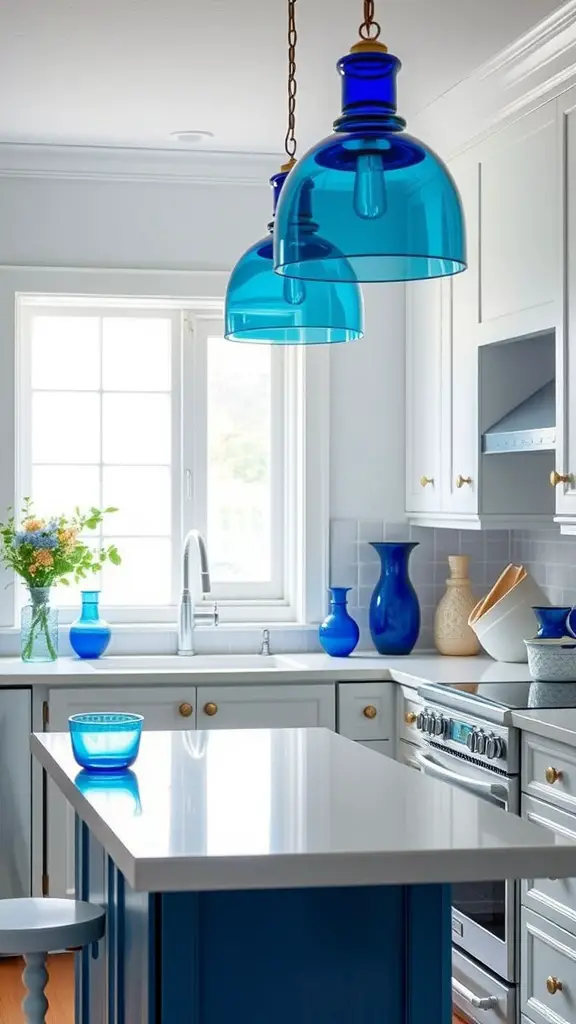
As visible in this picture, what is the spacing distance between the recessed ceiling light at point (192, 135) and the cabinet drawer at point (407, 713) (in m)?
1.97

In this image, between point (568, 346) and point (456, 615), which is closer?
point (568, 346)

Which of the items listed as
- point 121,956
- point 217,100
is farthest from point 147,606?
point 121,956

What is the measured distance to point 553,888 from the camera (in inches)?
129

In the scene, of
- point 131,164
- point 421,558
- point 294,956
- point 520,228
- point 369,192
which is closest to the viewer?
point 369,192

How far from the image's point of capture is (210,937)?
2.19 meters

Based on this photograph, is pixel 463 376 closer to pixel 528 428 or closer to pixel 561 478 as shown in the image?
pixel 528 428

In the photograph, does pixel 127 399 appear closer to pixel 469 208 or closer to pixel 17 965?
pixel 469 208

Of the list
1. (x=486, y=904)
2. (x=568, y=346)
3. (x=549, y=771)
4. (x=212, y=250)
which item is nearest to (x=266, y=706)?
(x=486, y=904)

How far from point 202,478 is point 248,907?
10.3ft

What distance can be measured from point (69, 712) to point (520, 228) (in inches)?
81.1

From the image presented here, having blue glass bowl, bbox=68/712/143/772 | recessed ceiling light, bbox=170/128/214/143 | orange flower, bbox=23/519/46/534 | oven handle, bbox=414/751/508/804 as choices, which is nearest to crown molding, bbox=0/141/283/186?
recessed ceiling light, bbox=170/128/214/143

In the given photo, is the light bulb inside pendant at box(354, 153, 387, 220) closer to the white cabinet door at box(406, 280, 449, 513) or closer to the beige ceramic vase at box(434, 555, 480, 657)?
the white cabinet door at box(406, 280, 449, 513)

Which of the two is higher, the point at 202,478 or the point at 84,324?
the point at 84,324

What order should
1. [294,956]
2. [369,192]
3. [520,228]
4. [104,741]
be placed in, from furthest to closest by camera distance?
[520,228] < [104,741] < [294,956] < [369,192]
